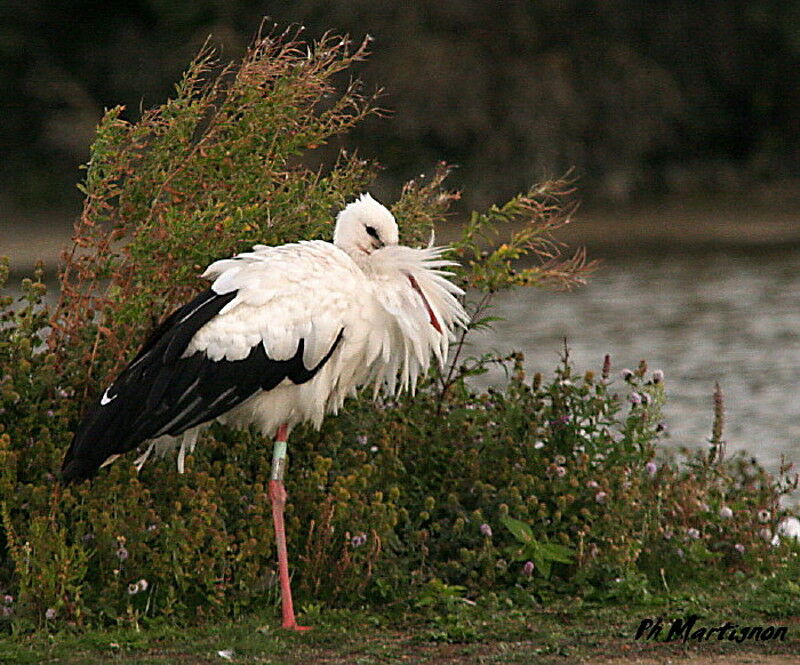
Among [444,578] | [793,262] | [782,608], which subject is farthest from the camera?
[793,262]

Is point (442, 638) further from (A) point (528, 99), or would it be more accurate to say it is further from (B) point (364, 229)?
(A) point (528, 99)

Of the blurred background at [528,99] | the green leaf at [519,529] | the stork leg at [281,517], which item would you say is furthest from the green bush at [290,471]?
the blurred background at [528,99]

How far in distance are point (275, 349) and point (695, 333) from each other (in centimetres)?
947

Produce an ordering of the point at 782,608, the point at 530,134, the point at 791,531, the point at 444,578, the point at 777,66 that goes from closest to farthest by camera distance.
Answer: the point at 782,608
the point at 444,578
the point at 791,531
the point at 530,134
the point at 777,66

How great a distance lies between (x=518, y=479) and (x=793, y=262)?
44.9ft

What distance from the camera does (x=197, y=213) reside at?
20.7ft

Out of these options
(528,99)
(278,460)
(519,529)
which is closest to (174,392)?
(278,460)

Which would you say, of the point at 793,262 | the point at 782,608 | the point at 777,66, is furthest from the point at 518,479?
the point at 777,66

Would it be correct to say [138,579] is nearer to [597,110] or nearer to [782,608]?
[782,608]

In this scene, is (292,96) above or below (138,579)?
above

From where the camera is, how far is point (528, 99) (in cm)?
2447

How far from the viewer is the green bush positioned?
19.5 ft

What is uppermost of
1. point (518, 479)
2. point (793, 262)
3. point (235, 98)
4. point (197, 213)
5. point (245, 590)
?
point (793, 262)

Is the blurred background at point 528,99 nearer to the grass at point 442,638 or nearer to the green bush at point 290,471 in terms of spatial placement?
the green bush at point 290,471
